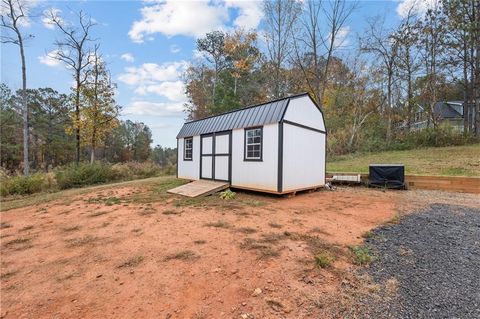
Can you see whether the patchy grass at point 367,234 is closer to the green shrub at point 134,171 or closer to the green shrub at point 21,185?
the green shrub at point 21,185

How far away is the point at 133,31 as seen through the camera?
10203 millimetres

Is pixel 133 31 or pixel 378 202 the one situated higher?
pixel 133 31

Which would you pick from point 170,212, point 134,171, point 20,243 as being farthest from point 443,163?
point 134,171

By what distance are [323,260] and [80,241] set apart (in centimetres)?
357

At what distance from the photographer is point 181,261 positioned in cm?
295

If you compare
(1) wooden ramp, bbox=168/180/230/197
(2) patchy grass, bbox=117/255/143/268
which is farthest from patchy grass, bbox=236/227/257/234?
(1) wooden ramp, bbox=168/180/230/197

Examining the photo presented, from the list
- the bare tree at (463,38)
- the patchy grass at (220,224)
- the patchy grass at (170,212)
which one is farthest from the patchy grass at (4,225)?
the bare tree at (463,38)

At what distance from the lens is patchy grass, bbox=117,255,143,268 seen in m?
2.88

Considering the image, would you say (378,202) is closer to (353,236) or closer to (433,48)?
(353,236)

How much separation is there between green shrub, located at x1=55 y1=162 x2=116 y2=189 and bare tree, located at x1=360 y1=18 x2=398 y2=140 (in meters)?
17.5

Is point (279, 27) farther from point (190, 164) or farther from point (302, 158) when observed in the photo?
point (302, 158)

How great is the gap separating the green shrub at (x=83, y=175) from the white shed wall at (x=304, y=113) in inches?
406

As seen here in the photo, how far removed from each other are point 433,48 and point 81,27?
21.7m

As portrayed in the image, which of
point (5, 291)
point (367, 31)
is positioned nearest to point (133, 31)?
point (5, 291)
